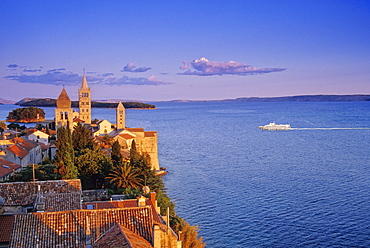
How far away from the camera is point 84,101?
241 ft

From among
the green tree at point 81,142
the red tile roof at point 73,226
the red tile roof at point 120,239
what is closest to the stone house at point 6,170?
the green tree at point 81,142

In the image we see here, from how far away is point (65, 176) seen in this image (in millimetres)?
27875

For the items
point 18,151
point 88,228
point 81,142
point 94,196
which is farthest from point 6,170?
point 88,228

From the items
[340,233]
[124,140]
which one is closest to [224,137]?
[124,140]

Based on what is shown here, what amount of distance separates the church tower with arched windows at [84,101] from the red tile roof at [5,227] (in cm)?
5754

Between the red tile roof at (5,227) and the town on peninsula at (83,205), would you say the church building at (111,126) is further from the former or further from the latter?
the red tile roof at (5,227)

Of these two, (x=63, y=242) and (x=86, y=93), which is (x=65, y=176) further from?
(x=86, y=93)

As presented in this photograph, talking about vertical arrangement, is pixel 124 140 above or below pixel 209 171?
above

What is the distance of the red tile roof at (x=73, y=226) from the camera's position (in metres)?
11.1

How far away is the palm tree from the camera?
98.5 feet

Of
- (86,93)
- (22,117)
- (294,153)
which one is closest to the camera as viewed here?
(294,153)

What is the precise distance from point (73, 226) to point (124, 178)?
1870cm

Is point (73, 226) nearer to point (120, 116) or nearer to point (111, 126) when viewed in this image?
point (120, 116)

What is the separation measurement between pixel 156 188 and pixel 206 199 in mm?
5166
